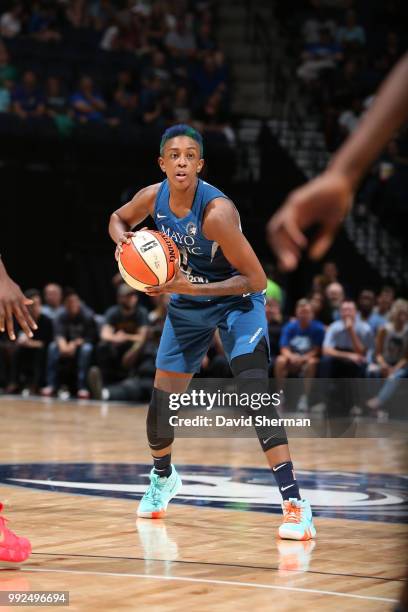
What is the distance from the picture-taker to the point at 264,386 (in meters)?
5.20

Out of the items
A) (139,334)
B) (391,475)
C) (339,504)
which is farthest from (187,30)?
(339,504)

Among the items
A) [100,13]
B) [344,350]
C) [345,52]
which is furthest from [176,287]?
[345,52]

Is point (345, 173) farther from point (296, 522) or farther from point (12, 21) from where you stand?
point (12, 21)

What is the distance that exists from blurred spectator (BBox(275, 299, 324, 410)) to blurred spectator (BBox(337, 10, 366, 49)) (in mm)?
7055

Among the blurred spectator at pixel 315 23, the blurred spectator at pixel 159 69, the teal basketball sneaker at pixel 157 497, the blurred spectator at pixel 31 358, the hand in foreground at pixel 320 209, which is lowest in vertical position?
the blurred spectator at pixel 31 358

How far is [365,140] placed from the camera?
6.35ft

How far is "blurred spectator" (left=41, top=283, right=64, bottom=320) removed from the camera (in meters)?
13.2

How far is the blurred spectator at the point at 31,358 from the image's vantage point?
43.7ft

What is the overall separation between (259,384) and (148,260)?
79cm

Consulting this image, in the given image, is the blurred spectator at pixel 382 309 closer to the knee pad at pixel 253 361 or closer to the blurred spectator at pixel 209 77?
the blurred spectator at pixel 209 77

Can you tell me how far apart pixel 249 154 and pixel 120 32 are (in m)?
2.57

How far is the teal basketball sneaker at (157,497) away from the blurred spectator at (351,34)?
42.3ft

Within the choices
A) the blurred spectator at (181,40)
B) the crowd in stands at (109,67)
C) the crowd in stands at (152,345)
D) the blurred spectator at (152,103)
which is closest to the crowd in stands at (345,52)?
the crowd in stands at (109,67)

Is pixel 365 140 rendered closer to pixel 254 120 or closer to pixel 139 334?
pixel 139 334
